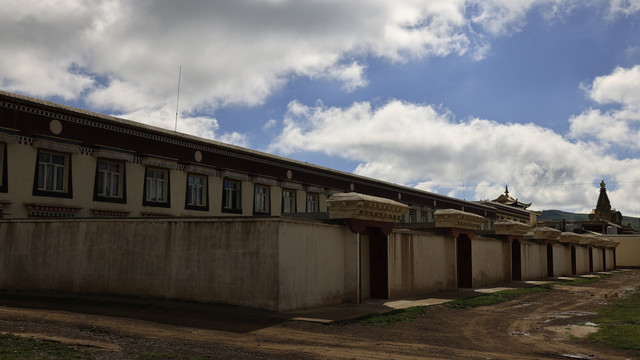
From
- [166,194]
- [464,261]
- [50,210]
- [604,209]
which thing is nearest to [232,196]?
[166,194]

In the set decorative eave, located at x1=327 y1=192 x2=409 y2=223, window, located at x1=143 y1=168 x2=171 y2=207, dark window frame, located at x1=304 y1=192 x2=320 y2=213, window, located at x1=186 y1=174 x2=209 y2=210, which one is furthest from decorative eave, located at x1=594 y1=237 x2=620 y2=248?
window, located at x1=143 y1=168 x2=171 y2=207

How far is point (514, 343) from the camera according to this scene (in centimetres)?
1198

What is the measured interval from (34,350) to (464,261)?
22.3 meters

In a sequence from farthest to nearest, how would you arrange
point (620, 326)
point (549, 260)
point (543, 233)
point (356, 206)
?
point (549, 260)
point (543, 233)
point (356, 206)
point (620, 326)

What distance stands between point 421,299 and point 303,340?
10.4 m

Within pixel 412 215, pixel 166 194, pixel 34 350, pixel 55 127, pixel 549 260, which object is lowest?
pixel 34 350

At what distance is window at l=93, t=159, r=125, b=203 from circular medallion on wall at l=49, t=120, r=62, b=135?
2288 millimetres

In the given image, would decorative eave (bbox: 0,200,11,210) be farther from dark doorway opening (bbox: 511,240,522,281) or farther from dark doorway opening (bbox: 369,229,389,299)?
dark doorway opening (bbox: 511,240,522,281)

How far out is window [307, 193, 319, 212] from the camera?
36.8m

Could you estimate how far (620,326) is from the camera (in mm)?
14266

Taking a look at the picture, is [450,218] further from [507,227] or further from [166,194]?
[166,194]

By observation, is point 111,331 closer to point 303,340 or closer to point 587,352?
point 303,340

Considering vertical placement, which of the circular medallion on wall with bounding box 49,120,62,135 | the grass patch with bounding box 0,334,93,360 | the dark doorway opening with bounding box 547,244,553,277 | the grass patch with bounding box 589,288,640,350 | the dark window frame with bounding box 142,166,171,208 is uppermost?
the circular medallion on wall with bounding box 49,120,62,135

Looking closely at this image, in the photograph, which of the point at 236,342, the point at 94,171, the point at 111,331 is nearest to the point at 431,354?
the point at 236,342
